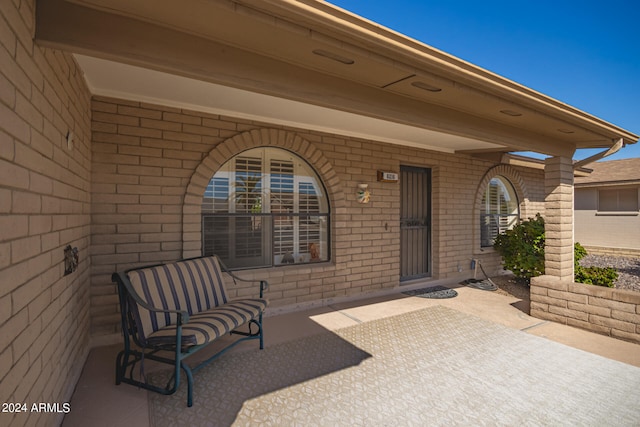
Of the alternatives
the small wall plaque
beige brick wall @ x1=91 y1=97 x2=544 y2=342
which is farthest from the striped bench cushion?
the small wall plaque

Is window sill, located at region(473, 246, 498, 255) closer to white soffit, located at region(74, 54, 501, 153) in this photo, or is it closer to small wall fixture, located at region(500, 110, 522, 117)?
white soffit, located at region(74, 54, 501, 153)

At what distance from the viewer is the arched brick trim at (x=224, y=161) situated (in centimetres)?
364

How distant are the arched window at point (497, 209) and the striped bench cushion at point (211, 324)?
5928 millimetres

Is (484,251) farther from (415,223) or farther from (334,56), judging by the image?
(334,56)

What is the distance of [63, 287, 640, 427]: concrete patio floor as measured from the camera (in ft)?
7.28

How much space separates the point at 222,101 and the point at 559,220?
4.82m

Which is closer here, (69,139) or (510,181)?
(69,139)

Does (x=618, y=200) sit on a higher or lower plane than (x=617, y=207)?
higher

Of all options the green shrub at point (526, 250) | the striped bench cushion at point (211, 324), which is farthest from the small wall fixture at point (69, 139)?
the green shrub at point (526, 250)

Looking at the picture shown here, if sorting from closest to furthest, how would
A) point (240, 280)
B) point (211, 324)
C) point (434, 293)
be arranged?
point (211, 324), point (240, 280), point (434, 293)

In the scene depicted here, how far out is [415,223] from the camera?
19.9 feet

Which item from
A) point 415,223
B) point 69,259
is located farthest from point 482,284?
point 69,259

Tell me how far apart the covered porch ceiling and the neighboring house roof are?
10481mm

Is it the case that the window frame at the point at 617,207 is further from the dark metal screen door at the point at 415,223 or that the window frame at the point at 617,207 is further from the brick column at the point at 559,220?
the dark metal screen door at the point at 415,223
